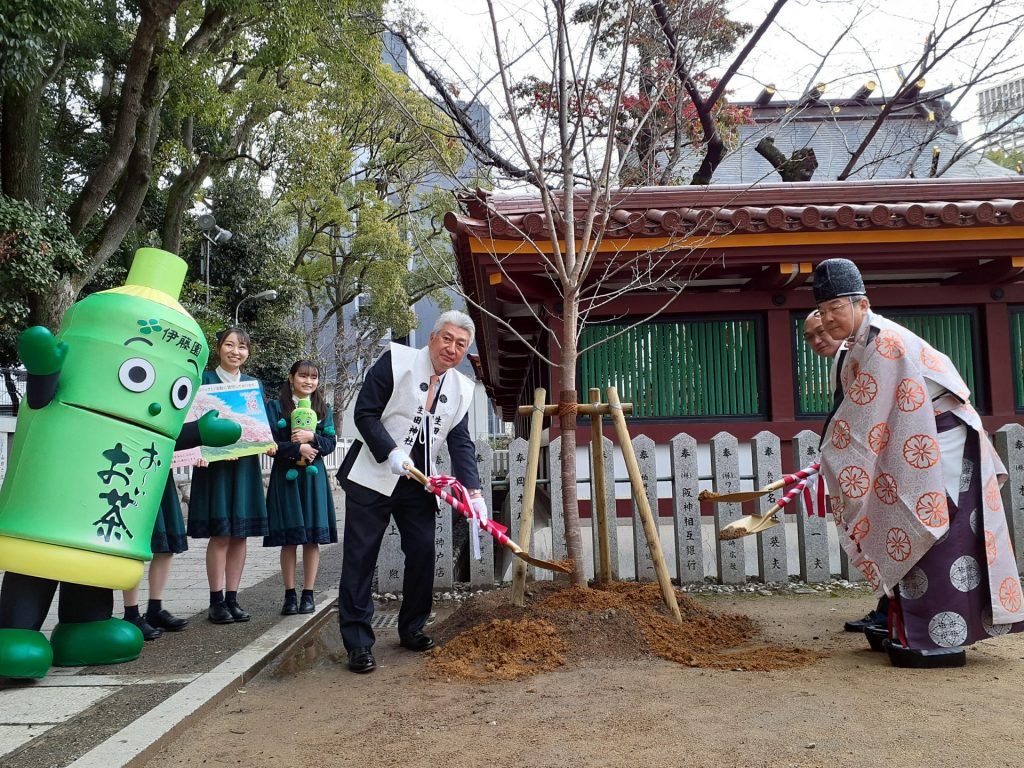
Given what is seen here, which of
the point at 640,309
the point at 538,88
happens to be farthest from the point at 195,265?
the point at 640,309

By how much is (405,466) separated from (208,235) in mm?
17954

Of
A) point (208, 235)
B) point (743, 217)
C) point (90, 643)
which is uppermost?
point (208, 235)

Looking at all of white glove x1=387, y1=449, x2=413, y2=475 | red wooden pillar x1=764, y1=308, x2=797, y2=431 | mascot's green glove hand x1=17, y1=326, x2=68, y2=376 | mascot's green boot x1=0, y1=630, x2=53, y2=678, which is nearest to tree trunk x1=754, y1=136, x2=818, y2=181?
red wooden pillar x1=764, y1=308, x2=797, y2=431

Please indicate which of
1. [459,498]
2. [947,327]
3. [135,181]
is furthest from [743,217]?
[135,181]

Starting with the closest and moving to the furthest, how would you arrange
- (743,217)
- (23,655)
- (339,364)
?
(23,655) → (743,217) → (339,364)

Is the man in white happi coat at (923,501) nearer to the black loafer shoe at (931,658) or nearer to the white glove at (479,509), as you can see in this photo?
Answer: the black loafer shoe at (931,658)

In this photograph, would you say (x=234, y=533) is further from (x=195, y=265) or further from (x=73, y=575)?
(x=195, y=265)

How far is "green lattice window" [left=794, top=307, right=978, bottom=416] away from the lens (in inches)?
306

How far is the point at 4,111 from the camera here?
416 inches

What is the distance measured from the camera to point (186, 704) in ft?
11.6

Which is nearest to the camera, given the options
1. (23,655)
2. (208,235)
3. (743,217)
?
(23,655)

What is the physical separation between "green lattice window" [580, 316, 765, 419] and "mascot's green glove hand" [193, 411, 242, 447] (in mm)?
3809

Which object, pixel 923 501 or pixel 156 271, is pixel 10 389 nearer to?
pixel 156 271

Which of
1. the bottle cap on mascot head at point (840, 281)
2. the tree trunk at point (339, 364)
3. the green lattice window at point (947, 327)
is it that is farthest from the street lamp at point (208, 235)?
the bottle cap on mascot head at point (840, 281)
